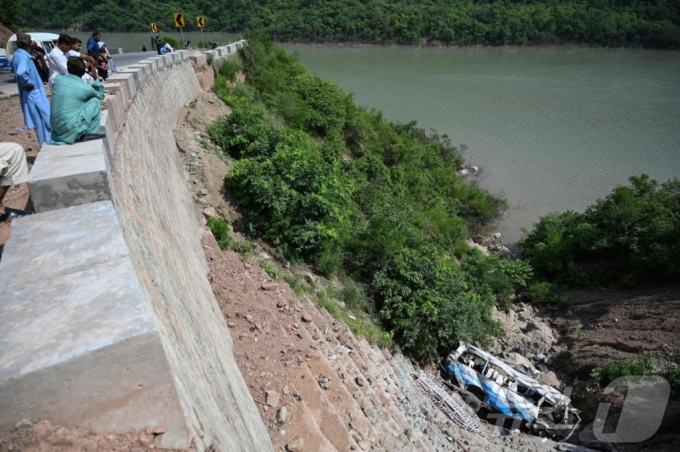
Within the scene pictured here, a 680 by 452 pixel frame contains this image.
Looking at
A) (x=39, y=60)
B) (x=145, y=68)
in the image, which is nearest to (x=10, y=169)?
(x=39, y=60)

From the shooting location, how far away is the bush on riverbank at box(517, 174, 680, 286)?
1198 cm

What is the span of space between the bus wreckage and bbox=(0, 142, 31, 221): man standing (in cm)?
766

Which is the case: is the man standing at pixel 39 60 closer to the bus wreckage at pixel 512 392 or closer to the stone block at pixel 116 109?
the stone block at pixel 116 109

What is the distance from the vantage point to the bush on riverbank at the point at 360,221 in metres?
8.45

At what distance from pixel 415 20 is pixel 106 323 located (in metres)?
63.7

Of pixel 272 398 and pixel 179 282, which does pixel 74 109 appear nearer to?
pixel 179 282

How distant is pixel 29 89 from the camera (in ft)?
20.0

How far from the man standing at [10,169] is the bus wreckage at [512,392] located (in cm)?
766

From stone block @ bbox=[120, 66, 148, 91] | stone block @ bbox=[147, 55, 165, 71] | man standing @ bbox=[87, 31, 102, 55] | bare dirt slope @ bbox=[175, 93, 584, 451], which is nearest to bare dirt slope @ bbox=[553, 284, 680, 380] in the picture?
bare dirt slope @ bbox=[175, 93, 584, 451]

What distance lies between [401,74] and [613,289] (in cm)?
→ 3073

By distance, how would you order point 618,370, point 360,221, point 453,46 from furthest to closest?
point 453,46 → point 360,221 → point 618,370

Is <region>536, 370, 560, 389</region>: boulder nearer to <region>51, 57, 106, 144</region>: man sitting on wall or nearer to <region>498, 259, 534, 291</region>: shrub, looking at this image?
<region>498, 259, 534, 291</region>: shrub

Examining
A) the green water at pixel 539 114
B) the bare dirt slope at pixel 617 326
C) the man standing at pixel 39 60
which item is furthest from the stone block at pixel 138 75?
the green water at pixel 539 114

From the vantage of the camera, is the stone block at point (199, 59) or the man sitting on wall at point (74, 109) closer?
the man sitting on wall at point (74, 109)
